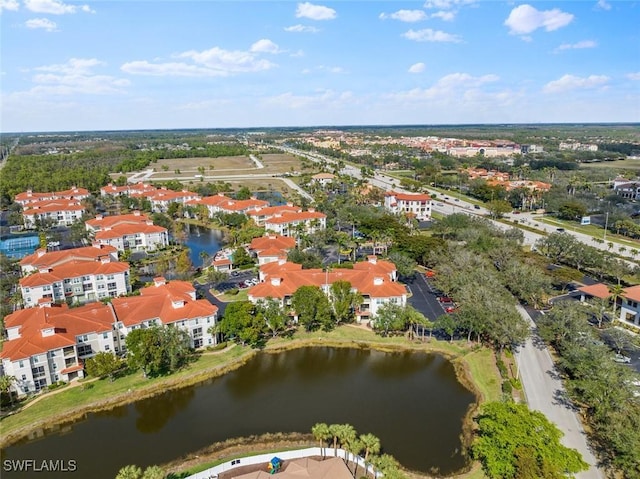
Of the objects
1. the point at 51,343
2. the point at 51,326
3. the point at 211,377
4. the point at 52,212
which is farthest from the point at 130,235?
the point at 211,377

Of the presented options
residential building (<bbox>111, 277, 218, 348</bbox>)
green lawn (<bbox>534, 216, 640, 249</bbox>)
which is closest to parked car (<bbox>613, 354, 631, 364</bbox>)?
residential building (<bbox>111, 277, 218, 348</bbox>)

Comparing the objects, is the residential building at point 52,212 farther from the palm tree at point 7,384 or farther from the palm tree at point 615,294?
the palm tree at point 615,294

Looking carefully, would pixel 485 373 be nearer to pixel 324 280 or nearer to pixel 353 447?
pixel 353 447

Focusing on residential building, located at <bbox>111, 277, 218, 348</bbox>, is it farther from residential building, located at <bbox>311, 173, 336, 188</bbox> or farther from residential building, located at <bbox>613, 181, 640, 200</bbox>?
residential building, located at <bbox>613, 181, 640, 200</bbox>

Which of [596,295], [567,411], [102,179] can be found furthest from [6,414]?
[102,179]

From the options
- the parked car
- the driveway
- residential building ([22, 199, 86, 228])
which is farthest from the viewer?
residential building ([22, 199, 86, 228])
